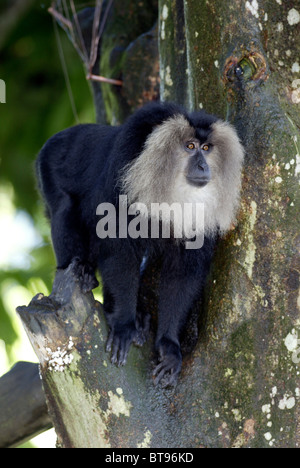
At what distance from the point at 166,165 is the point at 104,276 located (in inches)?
27.8

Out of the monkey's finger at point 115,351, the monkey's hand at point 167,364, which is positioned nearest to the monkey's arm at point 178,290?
the monkey's hand at point 167,364

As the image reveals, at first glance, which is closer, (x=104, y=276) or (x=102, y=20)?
(x=104, y=276)

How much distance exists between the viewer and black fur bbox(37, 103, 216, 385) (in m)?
3.38

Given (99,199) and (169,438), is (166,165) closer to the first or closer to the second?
(99,199)

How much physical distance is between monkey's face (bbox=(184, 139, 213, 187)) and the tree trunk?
0.90ft

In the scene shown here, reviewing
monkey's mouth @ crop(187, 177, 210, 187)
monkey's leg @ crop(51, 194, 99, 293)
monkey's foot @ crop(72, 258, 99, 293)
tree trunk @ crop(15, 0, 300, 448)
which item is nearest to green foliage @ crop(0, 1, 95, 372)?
monkey's leg @ crop(51, 194, 99, 293)

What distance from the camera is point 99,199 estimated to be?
3752mm

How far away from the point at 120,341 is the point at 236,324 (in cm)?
57

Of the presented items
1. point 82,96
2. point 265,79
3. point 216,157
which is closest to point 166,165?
point 216,157

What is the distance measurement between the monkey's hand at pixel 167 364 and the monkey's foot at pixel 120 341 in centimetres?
16

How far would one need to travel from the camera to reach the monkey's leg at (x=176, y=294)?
3488mm

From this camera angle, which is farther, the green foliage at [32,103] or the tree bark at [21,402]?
the green foliage at [32,103]

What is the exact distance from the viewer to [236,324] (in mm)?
3115

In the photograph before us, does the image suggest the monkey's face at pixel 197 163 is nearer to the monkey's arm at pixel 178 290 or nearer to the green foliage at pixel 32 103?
the monkey's arm at pixel 178 290
